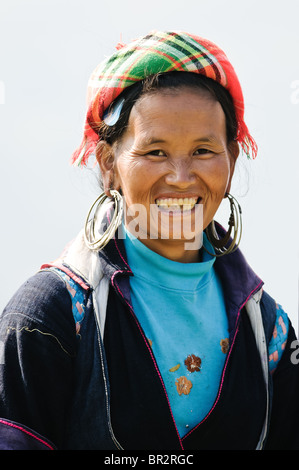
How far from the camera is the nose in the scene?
Result: 257 cm

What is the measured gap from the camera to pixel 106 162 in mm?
2832

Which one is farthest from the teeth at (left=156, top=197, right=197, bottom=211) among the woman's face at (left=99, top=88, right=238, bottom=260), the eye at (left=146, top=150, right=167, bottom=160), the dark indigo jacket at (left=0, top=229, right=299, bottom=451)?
the dark indigo jacket at (left=0, top=229, right=299, bottom=451)

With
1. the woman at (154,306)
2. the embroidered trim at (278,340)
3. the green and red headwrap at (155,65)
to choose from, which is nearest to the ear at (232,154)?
the woman at (154,306)

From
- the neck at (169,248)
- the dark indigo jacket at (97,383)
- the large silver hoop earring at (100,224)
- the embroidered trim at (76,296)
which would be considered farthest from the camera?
the neck at (169,248)

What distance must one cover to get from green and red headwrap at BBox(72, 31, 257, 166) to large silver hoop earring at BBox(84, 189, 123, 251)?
0.99ft

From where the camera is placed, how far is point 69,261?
2646mm

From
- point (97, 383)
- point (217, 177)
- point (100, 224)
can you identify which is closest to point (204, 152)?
point (217, 177)

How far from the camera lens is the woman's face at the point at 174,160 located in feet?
8.44

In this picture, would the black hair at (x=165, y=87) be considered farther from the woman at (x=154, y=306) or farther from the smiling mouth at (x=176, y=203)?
the smiling mouth at (x=176, y=203)

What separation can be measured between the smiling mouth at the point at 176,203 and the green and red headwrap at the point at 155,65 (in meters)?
0.45

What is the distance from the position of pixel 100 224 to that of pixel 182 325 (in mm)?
509

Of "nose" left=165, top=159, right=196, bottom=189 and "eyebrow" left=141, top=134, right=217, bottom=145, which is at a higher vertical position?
"eyebrow" left=141, top=134, right=217, bottom=145

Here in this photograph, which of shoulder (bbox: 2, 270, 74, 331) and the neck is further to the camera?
the neck

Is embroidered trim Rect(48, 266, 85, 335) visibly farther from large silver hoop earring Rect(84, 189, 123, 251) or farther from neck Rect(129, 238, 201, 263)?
neck Rect(129, 238, 201, 263)
